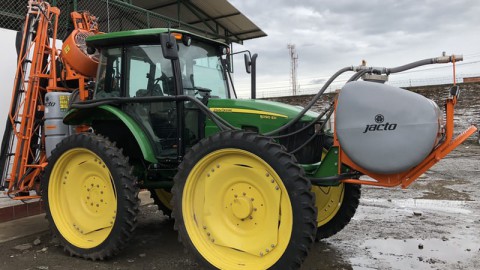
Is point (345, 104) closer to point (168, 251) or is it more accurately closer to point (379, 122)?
point (379, 122)

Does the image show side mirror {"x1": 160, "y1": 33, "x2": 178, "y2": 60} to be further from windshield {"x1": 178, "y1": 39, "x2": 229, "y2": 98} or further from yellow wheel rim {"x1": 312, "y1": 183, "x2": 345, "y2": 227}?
yellow wheel rim {"x1": 312, "y1": 183, "x2": 345, "y2": 227}

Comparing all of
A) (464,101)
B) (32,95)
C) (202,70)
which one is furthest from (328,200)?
(464,101)

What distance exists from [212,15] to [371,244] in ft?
32.9

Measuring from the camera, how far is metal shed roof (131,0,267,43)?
12.5 metres

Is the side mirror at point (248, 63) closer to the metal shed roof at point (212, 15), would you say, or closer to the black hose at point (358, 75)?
the black hose at point (358, 75)

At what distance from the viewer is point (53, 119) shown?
5129 millimetres

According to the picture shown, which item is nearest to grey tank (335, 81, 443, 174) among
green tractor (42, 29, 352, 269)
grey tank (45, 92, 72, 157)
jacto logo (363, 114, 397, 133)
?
jacto logo (363, 114, 397, 133)

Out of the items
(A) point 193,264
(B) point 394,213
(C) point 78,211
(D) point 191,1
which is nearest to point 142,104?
(C) point 78,211

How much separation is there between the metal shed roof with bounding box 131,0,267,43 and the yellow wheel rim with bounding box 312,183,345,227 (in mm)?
8733

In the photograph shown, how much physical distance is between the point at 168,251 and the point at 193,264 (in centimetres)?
58

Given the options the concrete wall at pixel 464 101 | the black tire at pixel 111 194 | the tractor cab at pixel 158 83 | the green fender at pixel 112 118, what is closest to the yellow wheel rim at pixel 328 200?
the tractor cab at pixel 158 83

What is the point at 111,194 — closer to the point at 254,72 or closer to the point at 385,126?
the point at 254,72

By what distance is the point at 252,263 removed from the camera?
3479mm

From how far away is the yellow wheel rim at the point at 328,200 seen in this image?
185 inches
